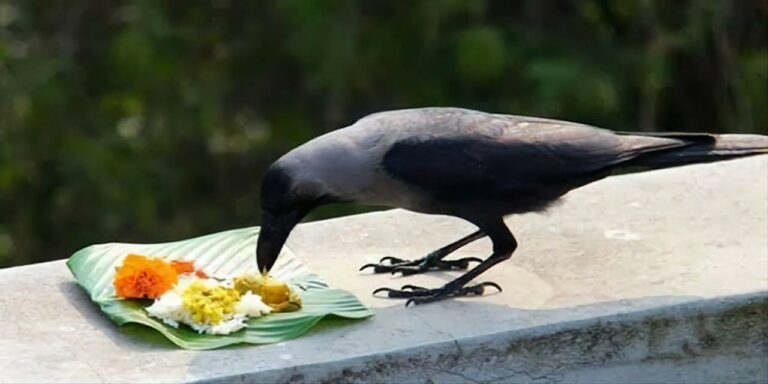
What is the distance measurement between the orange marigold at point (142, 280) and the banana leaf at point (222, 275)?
0.03m

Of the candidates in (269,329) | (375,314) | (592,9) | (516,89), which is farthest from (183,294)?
(592,9)

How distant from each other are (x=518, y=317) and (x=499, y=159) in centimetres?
47

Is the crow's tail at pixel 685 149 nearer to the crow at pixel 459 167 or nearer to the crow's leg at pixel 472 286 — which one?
the crow at pixel 459 167

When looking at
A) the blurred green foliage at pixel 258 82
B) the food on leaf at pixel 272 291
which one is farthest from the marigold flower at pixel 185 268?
the blurred green foliage at pixel 258 82

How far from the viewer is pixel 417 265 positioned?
4938 mm

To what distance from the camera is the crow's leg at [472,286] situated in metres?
4.63

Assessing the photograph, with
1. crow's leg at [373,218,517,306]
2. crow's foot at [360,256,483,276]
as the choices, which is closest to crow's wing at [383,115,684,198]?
crow's leg at [373,218,517,306]

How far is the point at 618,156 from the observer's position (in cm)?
464

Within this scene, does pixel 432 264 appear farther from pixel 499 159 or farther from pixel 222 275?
pixel 222 275

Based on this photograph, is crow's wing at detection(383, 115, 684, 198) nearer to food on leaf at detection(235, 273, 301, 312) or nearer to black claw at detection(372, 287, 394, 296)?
black claw at detection(372, 287, 394, 296)

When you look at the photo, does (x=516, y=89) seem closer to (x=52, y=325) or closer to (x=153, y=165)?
(x=153, y=165)

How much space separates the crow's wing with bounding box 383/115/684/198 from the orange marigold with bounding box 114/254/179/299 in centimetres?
70

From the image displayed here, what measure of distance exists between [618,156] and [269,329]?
3.71ft

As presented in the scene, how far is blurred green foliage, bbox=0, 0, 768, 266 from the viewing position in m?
8.43
